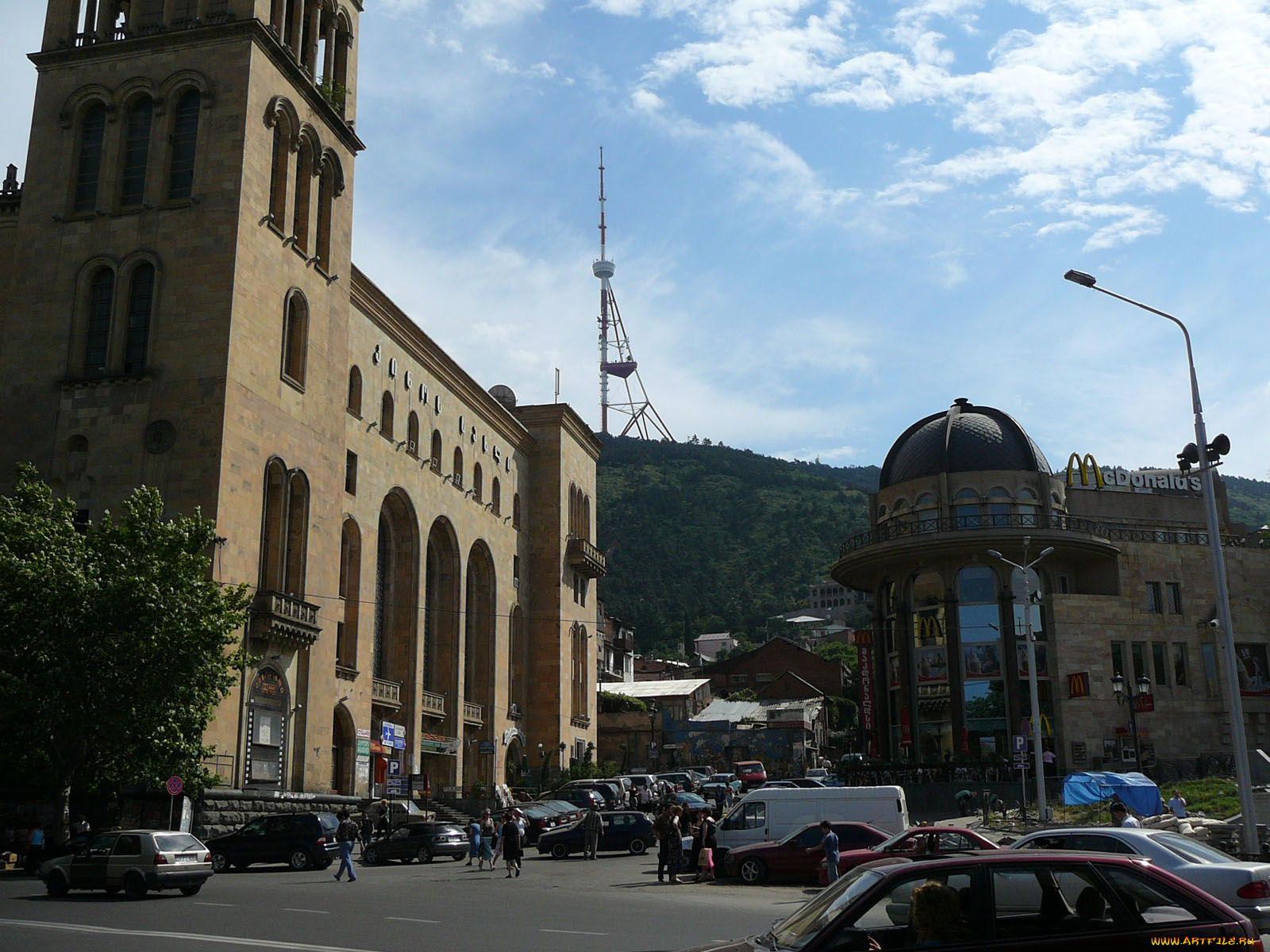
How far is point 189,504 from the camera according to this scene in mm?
34594

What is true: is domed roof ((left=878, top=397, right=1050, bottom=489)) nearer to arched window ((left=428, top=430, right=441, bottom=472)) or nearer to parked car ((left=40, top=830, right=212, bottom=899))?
arched window ((left=428, top=430, right=441, bottom=472))

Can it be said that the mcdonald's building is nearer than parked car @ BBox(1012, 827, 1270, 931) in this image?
No

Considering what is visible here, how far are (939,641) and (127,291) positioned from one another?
4045cm

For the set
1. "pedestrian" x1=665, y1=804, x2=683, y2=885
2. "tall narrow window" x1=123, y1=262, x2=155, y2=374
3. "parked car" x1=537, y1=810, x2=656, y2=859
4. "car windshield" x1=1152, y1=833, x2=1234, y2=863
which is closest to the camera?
"car windshield" x1=1152, y1=833, x2=1234, y2=863

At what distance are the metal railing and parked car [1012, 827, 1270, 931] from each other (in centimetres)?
4487

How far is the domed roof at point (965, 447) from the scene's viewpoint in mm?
60688

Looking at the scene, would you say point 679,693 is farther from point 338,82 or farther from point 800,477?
point 800,477

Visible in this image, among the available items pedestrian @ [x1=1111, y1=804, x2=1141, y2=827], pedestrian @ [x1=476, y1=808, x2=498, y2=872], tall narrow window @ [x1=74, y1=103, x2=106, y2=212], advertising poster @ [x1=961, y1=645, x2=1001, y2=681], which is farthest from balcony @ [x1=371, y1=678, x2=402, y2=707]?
pedestrian @ [x1=1111, y1=804, x2=1141, y2=827]

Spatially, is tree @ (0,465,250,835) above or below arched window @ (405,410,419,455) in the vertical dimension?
below

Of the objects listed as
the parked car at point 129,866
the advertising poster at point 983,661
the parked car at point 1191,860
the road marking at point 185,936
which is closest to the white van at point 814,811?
the parked car at point 129,866

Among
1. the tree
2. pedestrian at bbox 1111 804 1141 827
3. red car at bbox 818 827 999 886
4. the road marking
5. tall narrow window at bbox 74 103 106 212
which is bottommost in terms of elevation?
the road marking

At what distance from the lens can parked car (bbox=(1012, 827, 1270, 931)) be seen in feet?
43.0

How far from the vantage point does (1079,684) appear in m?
52.9

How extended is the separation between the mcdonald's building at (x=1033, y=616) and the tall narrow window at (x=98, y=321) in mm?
38020
